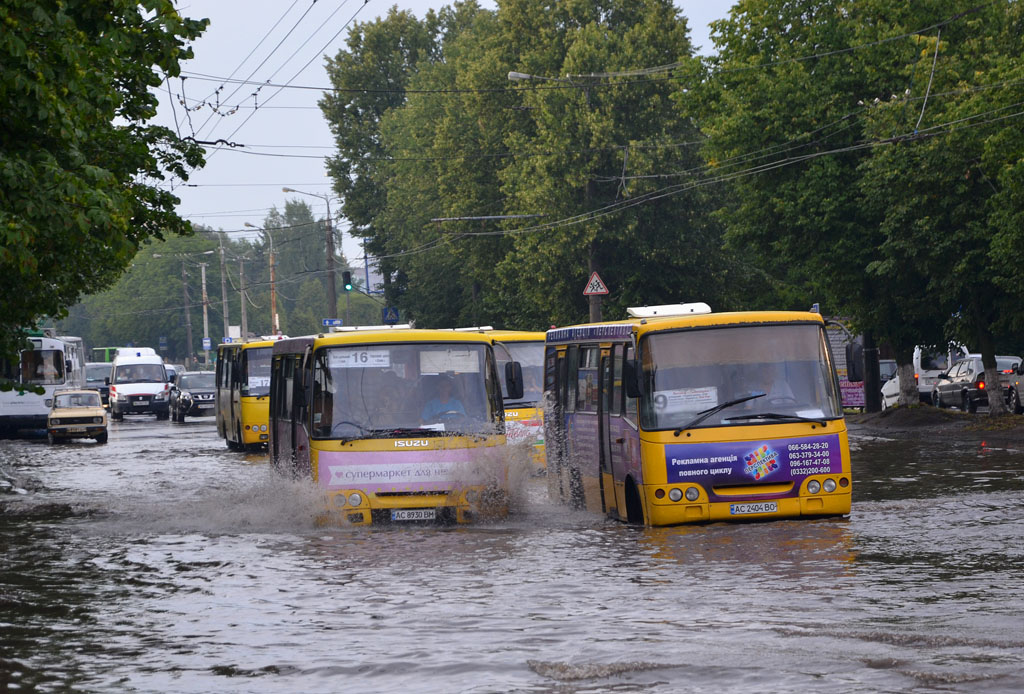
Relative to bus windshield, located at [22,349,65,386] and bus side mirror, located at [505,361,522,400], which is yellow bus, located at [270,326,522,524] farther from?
bus windshield, located at [22,349,65,386]

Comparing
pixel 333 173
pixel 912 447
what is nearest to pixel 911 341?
pixel 912 447

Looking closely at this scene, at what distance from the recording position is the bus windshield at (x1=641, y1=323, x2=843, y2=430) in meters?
15.0

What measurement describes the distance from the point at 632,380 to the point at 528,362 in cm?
1055

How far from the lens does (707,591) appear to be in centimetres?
1135

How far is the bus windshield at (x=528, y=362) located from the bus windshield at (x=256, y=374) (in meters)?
11.0

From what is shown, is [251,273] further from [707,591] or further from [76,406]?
[707,591]

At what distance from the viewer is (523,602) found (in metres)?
11.2

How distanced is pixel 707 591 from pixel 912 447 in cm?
1884

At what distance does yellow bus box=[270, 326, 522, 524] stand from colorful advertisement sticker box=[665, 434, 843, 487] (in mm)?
2581

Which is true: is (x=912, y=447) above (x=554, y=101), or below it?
below

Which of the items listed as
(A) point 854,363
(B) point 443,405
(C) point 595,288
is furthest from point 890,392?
(B) point 443,405

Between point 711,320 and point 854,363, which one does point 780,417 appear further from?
point 854,363

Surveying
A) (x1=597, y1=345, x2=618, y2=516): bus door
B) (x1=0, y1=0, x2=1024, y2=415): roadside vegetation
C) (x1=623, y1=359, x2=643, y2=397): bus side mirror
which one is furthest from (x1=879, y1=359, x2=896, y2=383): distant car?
(x1=623, y1=359, x2=643, y2=397): bus side mirror

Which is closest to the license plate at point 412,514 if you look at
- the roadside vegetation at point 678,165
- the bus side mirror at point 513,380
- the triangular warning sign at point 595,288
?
the bus side mirror at point 513,380
